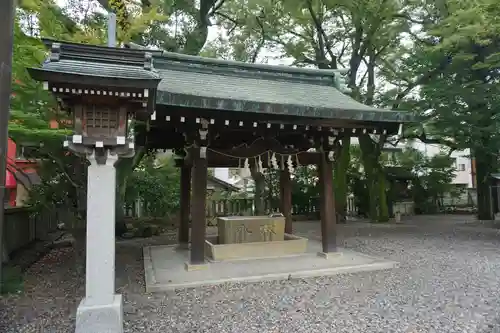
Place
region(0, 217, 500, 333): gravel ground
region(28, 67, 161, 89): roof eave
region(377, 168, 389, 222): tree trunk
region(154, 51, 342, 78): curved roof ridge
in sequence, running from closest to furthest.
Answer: region(28, 67, 161, 89): roof eave
region(0, 217, 500, 333): gravel ground
region(154, 51, 342, 78): curved roof ridge
region(377, 168, 389, 222): tree trunk

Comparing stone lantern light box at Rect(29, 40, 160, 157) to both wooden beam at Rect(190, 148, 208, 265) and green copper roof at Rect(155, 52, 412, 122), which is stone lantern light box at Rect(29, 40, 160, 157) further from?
wooden beam at Rect(190, 148, 208, 265)

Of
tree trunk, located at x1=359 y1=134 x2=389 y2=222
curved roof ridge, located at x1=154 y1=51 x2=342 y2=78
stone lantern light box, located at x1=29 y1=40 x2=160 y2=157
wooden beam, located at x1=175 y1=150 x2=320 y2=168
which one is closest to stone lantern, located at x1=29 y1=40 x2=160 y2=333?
stone lantern light box, located at x1=29 y1=40 x2=160 y2=157

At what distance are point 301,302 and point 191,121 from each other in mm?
3515

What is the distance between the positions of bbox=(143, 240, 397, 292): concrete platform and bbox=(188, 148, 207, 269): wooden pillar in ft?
1.06

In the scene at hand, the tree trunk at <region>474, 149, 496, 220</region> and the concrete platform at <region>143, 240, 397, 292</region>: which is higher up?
the tree trunk at <region>474, 149, 496, 220</region>

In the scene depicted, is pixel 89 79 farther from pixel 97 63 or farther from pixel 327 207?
pixel 327 207

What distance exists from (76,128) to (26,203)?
238 inches

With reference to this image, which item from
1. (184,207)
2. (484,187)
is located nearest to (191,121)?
(184,207)

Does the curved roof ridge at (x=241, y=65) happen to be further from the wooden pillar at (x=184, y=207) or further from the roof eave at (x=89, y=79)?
the roof eave at (x=89, y=79)

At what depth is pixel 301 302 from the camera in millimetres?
5109

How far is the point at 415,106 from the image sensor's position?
38.1ft

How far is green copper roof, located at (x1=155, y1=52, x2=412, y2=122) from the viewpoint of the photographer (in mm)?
6074

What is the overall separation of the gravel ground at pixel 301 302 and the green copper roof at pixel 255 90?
2912 millimetres

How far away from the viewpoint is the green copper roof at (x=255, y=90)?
607cm
